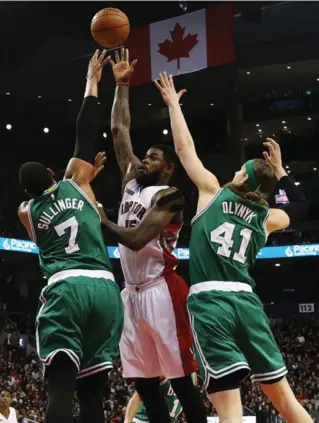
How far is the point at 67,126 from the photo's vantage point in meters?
27.7

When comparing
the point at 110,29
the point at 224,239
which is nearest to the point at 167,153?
the point at 224,239

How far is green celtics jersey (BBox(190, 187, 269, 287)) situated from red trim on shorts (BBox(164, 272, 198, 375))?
14.0 inches

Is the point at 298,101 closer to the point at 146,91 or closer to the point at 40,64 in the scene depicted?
the point at 146,91

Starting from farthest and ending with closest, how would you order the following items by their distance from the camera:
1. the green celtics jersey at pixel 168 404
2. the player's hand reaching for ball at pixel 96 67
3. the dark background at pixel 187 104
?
the dark background at pixel 187 104 < the green celtics jersey at pixel 168 404 < the player's hand reaching for ball at pixel 96 67

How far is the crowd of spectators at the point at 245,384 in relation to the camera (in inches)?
681

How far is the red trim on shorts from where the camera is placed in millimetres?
4855

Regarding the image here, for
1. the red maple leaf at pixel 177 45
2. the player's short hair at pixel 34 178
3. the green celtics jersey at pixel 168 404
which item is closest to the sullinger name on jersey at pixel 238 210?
the player's short hair at pixel 34 178

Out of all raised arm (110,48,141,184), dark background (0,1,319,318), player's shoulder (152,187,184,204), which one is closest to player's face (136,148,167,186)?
raised arm (110,48,141,184)

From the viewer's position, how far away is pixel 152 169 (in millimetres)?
5359

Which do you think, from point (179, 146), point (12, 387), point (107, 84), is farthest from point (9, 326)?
point (179, 146)

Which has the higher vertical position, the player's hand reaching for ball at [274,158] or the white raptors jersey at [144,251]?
the player's hand reaching for ball at [274,158]

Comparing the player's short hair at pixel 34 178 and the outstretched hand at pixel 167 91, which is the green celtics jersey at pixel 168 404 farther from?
the outstretched hand at pixel 167 91

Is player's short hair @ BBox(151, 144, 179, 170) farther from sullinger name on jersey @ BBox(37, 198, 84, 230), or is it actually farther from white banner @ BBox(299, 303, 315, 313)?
white banner @ BBox(299, 303, 315, 313)

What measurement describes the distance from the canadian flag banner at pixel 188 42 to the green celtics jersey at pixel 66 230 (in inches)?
455
